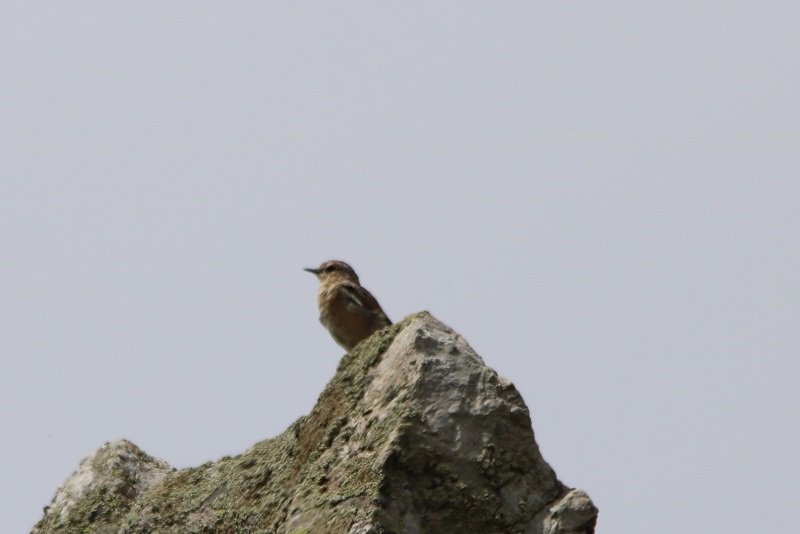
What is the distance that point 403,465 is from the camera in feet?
19.8

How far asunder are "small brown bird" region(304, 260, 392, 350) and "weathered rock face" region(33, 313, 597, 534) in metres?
4.06

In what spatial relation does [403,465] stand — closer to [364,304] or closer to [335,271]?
[364,304]

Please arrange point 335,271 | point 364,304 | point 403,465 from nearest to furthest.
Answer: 1. point 403,465
2. point 364,304
3. point 335,271

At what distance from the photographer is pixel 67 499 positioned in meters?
7.77

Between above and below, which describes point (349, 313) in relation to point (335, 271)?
below

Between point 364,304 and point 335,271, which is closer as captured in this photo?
point 364,304

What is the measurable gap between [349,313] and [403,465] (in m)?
5.28

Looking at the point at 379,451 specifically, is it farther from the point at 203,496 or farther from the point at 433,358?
the point at 203,496

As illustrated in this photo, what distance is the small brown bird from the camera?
11180mm

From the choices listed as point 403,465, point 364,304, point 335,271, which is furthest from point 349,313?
point 403,465

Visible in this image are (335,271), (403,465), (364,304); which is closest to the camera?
(403,465)

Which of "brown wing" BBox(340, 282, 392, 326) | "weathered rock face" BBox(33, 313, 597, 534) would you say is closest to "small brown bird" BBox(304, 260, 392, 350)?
"brown wing" BBox(340, 282, 392, 326)

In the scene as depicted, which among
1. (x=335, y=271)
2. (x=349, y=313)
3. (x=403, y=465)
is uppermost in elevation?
(x=335, y=271)

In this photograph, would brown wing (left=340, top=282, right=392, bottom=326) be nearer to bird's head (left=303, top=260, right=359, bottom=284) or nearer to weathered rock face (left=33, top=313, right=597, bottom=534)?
bird's head (left=303, top=260, right=359, bottom=284)
